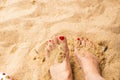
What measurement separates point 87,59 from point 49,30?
0.51 m

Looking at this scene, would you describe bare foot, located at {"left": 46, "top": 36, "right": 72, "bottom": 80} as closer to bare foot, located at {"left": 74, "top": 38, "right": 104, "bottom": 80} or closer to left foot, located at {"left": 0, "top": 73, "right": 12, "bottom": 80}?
bare foot, located at {"left": 74, "top": 38, "right": 104, "bottom": 80}

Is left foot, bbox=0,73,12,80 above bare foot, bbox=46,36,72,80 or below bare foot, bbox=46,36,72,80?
below

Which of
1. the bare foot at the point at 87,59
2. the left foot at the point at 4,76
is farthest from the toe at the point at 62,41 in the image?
the left foot at the point at 4,76

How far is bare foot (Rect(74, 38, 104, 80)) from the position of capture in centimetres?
156

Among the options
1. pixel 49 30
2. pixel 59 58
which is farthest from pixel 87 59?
pixel 49 30

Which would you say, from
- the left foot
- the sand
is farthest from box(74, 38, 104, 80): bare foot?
the left foot

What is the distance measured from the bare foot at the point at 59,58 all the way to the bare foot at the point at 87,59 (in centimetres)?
11

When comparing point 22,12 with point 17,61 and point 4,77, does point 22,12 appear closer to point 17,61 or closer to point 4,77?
point 17,61

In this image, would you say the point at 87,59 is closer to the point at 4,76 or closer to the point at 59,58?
the point at 59,58

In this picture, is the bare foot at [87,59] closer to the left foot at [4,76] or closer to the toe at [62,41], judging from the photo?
the toe at [62,41]

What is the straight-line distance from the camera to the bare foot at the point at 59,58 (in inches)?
62.9

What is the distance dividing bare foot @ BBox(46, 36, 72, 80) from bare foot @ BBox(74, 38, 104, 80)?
11 centimetres

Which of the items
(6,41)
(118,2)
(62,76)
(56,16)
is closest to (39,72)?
(62,76)

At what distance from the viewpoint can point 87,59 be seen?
1691 mm
